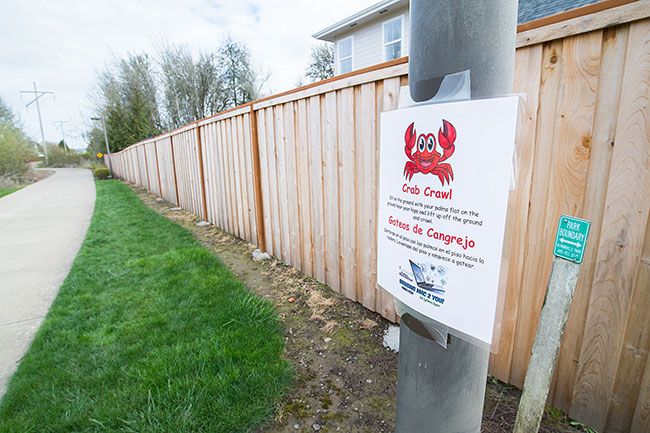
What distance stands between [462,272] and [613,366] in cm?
128

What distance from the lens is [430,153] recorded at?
3.01 feet

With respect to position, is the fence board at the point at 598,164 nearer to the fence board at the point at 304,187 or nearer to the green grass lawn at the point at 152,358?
the green grass lawn at the point at 152,358

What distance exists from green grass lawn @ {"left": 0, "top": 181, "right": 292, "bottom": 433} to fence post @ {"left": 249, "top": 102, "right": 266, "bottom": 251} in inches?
28.0

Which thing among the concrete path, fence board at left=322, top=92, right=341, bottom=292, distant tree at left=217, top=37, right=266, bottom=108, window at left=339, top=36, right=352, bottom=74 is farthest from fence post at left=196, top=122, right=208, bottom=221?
distant tree at left=217, top=37, right=266, bottom=108

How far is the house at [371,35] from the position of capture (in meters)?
10.3

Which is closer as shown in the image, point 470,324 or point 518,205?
point 470,324

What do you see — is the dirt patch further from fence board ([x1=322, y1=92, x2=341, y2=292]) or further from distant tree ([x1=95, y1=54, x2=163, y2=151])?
distant tree ([x1=95, y1=54, x2=163, y2=151])

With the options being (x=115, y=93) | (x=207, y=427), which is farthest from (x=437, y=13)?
(x=115, y=93)

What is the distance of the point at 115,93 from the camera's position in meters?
23.7

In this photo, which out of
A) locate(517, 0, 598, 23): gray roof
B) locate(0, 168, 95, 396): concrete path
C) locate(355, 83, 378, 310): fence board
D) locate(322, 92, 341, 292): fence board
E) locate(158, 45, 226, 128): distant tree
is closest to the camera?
locate(355, 83, 378, 310): fence board

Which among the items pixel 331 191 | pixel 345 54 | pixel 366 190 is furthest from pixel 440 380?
pixel 345 54

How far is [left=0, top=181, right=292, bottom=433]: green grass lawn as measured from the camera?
6.31ft

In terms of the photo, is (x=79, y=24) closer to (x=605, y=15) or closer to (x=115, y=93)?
(x=115, y=93)

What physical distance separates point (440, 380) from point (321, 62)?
22463mm
